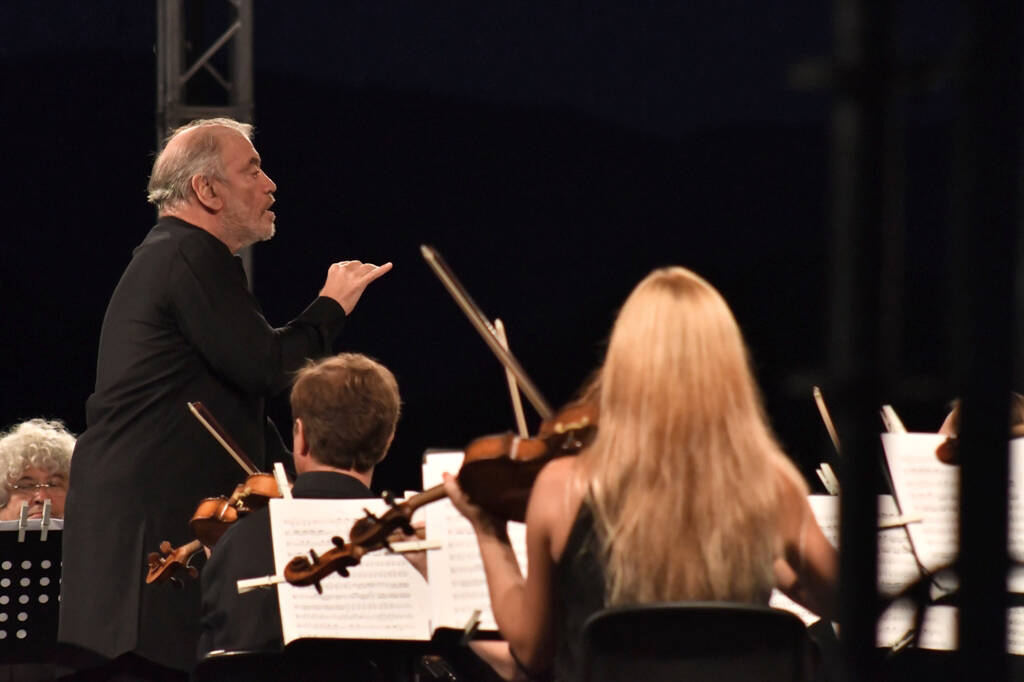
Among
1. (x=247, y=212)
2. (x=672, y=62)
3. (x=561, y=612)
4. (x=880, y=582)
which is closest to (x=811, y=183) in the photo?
(x=672, y=62)

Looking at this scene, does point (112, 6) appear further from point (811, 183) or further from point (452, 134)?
point (811, 183)

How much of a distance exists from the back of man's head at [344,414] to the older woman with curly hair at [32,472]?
186 cm

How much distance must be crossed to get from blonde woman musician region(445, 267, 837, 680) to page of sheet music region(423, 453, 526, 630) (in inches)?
10.9

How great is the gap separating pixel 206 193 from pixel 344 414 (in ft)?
2.03

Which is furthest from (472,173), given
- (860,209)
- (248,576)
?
(860,209)

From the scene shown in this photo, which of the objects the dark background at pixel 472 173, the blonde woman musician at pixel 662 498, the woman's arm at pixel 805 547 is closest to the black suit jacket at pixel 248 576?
the blonde woman musician at pixel 662 498

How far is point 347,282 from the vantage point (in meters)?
3.33

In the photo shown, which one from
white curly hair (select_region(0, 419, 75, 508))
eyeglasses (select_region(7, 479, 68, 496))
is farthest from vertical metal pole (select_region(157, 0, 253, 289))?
eyeglasses (select_region(7, 479, 68, 496))

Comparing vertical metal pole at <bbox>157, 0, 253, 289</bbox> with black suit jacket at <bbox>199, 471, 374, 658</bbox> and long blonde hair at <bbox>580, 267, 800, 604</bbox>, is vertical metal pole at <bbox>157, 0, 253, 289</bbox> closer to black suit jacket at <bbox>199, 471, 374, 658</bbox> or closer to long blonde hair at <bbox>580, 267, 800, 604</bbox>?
black suit jacket at <bbox>199, 471, 374, 658</bbox>

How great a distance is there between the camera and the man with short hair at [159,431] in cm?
311

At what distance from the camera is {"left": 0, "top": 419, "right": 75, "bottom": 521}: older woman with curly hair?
4.63m

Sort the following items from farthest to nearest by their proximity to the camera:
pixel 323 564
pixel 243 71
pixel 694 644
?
1. pixel 243 71
2. pixel 323 564
3. pixel 694 644

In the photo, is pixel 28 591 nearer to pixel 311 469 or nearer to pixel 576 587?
pixel 311 469

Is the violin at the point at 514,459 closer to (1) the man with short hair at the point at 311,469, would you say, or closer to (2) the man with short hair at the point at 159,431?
(1) the man with short hair at the point at 311,469
